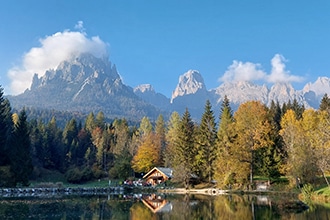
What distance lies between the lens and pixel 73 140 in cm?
9012

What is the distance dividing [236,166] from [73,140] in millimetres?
53487

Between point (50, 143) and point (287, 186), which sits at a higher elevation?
point (50, 143)

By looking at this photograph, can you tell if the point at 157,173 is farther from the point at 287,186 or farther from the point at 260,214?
the point at 260,214

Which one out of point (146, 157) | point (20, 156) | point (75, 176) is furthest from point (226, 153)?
point (75, 176)

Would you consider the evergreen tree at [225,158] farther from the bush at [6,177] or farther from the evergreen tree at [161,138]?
the bush at [6,177]

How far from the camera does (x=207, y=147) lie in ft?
193

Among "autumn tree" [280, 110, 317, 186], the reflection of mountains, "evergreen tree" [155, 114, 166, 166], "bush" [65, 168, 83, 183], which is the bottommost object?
the reflection of mountains

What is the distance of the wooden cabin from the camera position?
213 feet

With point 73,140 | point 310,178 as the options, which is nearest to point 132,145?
point 73,140

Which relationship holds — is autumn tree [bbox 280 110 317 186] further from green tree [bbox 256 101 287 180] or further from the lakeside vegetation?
green tree [bbox 256 101 287 180]

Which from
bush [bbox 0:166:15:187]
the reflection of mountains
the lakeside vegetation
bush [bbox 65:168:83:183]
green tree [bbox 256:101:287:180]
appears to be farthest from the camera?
bush [bbox 65:168:83:183]

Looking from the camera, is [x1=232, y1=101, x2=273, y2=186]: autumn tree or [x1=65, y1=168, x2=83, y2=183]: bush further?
[x1=65, y1=168, x2=83, y2=183]: bush

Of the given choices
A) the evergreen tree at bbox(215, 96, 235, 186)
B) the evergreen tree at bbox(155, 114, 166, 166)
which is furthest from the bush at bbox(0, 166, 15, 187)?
the evergreen tree at bbox(155, 114, 166, 166)

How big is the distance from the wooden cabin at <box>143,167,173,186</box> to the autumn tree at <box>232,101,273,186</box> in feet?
58.4
